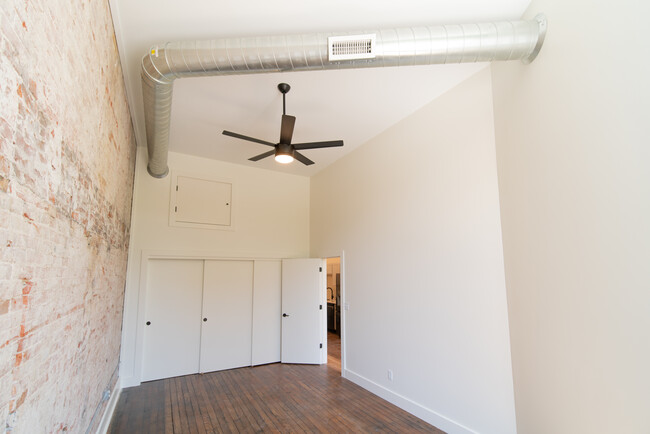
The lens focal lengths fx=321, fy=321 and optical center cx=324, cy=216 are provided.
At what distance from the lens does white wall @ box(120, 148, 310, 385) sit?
199 inches

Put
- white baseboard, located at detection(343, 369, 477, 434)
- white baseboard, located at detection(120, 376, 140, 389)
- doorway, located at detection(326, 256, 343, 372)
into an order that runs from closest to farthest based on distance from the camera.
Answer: white baseboard, located at detection(343, 369, 477, 434) < white baseboard, located at detection(120, 376, 140, 389) < doorway, located at detection(326, 256, 343, 372)

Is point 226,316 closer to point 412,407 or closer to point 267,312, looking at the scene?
point 267,312

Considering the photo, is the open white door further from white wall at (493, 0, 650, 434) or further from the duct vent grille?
the duct vent grille

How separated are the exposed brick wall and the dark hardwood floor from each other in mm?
1329

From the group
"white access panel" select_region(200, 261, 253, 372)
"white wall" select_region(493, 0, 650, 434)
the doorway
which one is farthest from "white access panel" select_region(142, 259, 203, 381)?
"white wall" select_region(493, 0, 650, 434)

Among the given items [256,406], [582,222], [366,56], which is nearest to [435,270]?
[582,222]

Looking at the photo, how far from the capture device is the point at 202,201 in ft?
19.2

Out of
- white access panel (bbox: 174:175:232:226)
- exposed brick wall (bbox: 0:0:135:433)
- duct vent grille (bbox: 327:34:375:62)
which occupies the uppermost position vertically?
duct vent grille (bbox: 327:34:375:62)

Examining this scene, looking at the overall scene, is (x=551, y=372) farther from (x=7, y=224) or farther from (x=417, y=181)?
(x=7, y=224)

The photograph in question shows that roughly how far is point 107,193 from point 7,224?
2.01 metres

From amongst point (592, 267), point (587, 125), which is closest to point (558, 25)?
point (587, 125)

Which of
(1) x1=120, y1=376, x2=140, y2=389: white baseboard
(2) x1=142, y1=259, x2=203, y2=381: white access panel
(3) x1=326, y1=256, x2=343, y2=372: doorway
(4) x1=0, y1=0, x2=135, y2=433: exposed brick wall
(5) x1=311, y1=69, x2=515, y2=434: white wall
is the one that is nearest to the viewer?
(4) x1=0, y1=0, x2=135, y2=433: exposed brick wall

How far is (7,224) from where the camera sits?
1.09 metres

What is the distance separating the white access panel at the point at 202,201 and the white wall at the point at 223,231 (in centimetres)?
14
